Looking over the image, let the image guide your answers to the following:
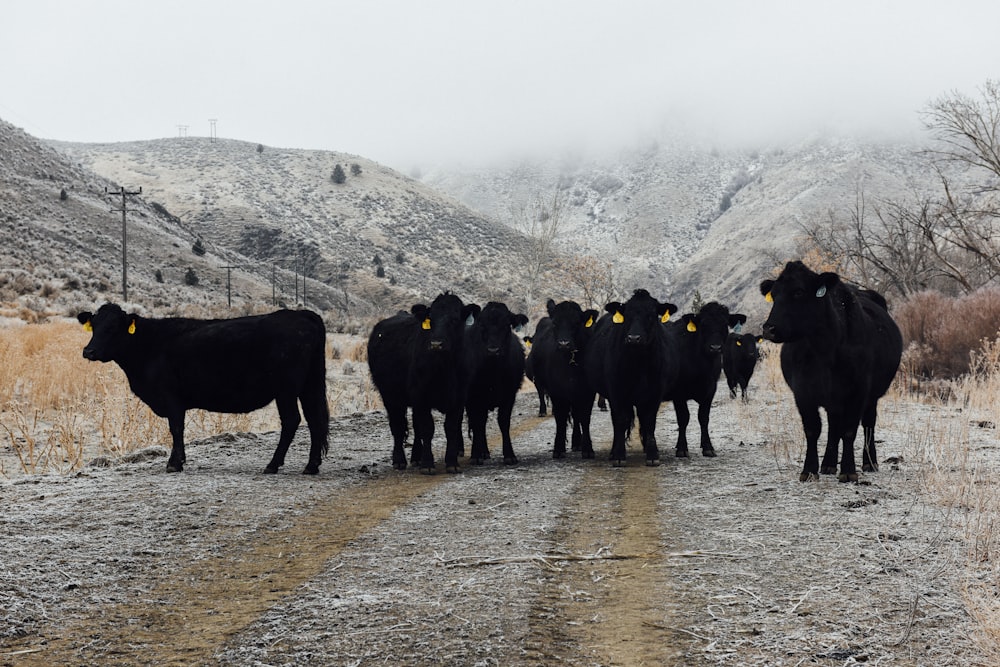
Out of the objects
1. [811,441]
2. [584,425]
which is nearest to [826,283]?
[811,441]

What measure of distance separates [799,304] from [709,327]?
14.6ft

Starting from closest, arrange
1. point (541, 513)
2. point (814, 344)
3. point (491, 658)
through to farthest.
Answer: point (491, 658), point (541, 513), point (814, 344)

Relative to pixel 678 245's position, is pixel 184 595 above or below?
below

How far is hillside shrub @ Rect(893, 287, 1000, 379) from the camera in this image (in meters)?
20.3

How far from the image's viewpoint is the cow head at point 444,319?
11031 mm

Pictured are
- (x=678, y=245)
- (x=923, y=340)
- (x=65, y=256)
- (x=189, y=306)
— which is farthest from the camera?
(x=678, y=245)

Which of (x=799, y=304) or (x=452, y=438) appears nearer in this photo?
(x=799, y=304)

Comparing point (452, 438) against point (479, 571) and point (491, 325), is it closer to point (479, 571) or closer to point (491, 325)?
point (491, 325)

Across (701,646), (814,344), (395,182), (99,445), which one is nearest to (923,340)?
(814,344)

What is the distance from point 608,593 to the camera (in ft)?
17.9

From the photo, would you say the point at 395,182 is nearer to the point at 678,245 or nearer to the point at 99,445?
the point at 678,245

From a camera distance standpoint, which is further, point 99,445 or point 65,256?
point 65,256

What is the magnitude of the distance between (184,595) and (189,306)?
5105cm

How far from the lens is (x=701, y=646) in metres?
4.54
